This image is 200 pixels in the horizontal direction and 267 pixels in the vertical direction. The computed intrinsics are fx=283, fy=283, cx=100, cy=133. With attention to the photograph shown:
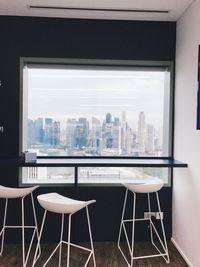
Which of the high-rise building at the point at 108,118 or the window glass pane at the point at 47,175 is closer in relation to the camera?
the window glass pane at the point at 47,175

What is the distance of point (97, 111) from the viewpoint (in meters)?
3.61

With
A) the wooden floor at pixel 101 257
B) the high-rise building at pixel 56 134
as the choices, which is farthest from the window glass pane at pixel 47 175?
the wooden floor at pixel 101 257

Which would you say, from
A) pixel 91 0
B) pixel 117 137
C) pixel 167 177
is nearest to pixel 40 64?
pixel 91 0

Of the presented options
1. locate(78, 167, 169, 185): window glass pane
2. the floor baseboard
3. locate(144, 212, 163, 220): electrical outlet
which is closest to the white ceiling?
locate(78, 167, 169, 185): window glass pane

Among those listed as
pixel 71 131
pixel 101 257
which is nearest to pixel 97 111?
pixel 71 131

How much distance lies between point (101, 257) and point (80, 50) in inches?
94.6

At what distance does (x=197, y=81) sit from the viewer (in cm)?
278

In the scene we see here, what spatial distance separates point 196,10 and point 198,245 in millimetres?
2310

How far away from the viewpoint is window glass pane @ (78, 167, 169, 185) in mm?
3570

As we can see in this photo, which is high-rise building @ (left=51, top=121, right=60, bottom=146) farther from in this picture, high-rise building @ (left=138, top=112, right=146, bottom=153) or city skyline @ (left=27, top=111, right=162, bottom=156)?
high-rise building @ (left=138, top=112, right=146, bottom=153)

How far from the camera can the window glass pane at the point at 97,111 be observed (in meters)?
3.56

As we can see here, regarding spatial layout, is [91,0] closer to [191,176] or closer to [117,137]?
[117,137]

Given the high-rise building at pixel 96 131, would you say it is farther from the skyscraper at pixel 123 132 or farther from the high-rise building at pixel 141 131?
the high-rise building at pixel 141 131

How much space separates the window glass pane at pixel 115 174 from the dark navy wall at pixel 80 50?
0.43ft
